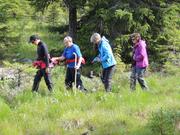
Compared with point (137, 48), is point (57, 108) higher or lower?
lower

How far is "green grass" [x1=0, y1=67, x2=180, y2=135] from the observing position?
9.42m

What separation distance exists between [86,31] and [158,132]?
12894 mm

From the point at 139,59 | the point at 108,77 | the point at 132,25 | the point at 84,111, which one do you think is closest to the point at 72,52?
the point at 108,77

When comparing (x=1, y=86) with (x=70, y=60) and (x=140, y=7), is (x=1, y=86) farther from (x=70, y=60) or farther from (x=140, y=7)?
(x=140, y=7)

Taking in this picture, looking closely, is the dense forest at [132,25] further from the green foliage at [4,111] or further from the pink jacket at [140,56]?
the green foliage at [4,111]

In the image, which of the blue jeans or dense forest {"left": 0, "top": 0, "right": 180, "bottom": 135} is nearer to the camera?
dense forest {"left": 0, "top": 0, "right": 180, "bottom": 135}

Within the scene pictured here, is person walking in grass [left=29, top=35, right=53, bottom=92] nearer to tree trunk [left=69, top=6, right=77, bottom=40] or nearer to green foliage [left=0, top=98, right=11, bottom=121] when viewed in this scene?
green foliage [left=0, top=98, right=11, bottom=121]

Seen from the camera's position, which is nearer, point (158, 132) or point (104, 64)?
point (158, 132)

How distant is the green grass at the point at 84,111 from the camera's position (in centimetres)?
942

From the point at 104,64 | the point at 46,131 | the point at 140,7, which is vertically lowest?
the point at 46,131

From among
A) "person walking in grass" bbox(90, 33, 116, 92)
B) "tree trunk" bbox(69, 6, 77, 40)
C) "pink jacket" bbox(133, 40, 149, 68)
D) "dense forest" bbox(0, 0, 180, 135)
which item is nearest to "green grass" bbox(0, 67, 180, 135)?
"dense forest" bbox(0, 0, 180, 135)

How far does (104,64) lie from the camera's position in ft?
42.0

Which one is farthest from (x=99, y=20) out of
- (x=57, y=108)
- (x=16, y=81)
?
(x=57, y=108)

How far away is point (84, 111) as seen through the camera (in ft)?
34.9
